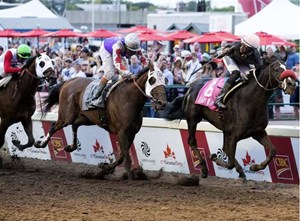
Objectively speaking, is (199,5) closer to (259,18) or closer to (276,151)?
(259,18)

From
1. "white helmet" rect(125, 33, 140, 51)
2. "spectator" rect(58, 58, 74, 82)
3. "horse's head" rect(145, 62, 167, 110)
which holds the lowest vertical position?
"spectator" rect(58, 58, 74, 82)

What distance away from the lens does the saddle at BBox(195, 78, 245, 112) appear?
11713 millimetres

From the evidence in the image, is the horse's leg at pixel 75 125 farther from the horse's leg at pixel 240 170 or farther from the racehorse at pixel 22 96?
the horse's leg at pixel 240 170

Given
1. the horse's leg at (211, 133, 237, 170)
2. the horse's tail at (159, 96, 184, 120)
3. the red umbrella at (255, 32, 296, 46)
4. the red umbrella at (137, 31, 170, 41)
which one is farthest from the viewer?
the red umbrella at (137, 31, 170, 41)

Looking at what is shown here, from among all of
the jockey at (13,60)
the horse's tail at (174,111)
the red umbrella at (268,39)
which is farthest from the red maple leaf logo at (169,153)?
the red umbrella at (268,39)

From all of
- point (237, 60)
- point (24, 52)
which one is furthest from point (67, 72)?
point (237, 60)

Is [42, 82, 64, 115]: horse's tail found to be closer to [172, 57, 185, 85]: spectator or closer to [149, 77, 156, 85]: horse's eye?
[149, 77, 156, 85]: horse's eye

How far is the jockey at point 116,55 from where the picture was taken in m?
11.8

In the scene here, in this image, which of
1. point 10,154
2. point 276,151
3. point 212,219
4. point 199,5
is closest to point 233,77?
point 276,151

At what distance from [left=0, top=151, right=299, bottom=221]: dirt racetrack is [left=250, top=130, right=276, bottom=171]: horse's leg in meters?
0.33

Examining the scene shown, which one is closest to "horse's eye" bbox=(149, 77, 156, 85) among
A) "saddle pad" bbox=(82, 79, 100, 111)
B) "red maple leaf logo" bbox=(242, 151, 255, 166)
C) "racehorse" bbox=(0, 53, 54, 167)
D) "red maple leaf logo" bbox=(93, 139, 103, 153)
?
"saddle pad" bbox=(82, 79, 100, 111)

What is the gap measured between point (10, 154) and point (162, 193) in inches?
220

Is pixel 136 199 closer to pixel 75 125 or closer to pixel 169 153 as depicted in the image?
pixel 169 153

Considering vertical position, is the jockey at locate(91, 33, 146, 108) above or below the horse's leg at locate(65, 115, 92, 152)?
above
